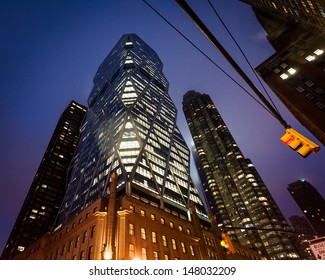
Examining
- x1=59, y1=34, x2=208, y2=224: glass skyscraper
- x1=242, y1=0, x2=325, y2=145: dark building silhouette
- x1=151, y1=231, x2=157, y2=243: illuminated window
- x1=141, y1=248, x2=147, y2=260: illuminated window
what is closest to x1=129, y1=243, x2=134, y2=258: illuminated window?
x1=141, y1=248, x2=147, y2=260: illuminated window

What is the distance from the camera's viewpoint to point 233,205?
134625mm

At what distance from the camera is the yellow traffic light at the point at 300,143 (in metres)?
7.60

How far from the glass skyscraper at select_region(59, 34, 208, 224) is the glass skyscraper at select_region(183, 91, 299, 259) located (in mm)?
34177

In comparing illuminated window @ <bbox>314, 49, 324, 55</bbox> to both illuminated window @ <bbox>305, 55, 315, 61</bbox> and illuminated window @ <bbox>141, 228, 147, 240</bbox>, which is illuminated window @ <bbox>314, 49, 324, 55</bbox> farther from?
illuminated window @ <bbox>141, 228, 147, 240</bbox>

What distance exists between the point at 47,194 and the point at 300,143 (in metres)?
119

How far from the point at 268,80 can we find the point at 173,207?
42.4m

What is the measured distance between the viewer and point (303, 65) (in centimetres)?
5631

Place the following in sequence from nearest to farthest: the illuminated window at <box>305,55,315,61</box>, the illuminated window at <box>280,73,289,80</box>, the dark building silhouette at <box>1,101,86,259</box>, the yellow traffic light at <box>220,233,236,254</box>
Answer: the yellow traffic light at <box>220,233,236,254</box> → the illuminated window at <box>305,55,315,61</box> → the illuminated window at <box>280,73,289,80</box> → the dark building silhouette at <box>1,101,86,259</box>

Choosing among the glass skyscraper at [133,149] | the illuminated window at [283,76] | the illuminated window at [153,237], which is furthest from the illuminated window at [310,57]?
the illuminated window at [153,237]

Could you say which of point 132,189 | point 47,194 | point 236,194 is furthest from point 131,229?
point 236,194

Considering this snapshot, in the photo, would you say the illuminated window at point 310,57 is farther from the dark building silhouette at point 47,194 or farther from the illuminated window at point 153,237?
the dark building silhouette at point 47,194

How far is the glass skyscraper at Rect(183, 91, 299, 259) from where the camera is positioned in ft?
357

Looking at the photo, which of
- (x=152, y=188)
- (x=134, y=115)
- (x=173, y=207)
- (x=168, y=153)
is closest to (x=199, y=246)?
(x=173, y=207)
